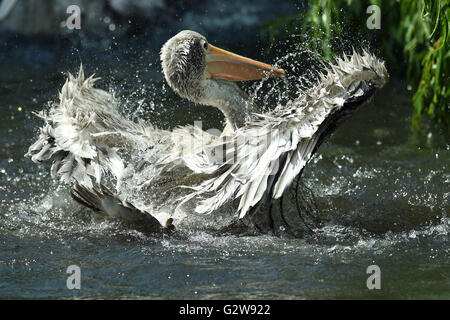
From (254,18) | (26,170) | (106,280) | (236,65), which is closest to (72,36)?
(254,18)

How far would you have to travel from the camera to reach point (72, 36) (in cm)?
882

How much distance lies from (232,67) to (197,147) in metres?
0.91

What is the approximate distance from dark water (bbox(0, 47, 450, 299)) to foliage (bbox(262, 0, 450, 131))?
1.75 feet

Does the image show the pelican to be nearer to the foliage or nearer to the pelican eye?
the pelican eye

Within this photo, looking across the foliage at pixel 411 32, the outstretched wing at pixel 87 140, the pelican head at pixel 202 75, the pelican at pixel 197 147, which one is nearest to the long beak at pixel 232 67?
the pelican head at pixel 202 75

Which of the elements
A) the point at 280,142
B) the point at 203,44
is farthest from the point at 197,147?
the point at 203,44

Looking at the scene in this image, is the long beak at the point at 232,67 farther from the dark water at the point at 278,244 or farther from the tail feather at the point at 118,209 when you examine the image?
the tail feather at the point at 118,209

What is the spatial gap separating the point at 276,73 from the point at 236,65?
28 centimetres

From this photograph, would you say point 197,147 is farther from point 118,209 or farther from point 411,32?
point 411,32

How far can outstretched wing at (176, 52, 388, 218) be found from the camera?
406 centimetres

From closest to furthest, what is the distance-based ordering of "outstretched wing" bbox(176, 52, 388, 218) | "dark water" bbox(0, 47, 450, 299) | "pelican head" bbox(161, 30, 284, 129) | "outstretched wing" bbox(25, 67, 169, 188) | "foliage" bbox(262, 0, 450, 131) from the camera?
"dark water" bbox(0, 47, 450, 299) → "outstretched wing" bbox(176, 52, 388, 218) → "outstretched wing" bbox(25, 67, 169, 188) → "pelican head" bbox(161, 30, 284, 129) → "foliage" bbox(262, 0, 450, 131)

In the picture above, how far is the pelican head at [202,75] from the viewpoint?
478 cm

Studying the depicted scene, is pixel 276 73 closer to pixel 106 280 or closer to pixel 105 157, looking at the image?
pixel 105 157

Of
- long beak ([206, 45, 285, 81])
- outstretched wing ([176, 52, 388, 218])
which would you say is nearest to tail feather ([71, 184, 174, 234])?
outstretched wing ([176, 52, 388, 218])
